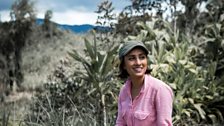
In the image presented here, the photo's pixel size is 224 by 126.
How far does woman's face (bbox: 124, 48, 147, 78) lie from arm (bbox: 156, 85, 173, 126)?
0.21 meters

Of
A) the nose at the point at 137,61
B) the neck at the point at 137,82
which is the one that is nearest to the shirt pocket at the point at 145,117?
the neck at the point at 137,82

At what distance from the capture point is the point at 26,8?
2777cm

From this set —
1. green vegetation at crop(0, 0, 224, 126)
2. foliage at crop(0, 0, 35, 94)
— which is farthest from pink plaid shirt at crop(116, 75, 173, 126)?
foliage at crop(0, 0, 35, 94)

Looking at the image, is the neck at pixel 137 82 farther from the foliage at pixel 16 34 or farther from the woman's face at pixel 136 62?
the foliage at pixel 16 34

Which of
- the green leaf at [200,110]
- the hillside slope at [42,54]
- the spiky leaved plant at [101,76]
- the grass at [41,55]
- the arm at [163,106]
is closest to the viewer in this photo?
the arm at [163,106]

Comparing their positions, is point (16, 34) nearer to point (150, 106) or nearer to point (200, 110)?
point (200, 110)

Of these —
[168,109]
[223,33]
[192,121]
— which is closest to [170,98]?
[168,109]

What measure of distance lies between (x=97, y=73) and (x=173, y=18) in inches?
319

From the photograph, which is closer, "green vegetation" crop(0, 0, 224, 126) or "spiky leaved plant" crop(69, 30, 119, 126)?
"green vegetation" crop(0, 0, 224, 126)

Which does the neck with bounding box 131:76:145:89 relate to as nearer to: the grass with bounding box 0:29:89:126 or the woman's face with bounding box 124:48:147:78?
the woman's face with bounding box 124:48:147:78

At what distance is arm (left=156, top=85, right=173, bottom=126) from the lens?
3.48m

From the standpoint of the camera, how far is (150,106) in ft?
11.7

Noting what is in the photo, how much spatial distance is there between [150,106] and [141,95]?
108 millimetres

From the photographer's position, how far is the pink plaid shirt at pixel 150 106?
11.5ft
